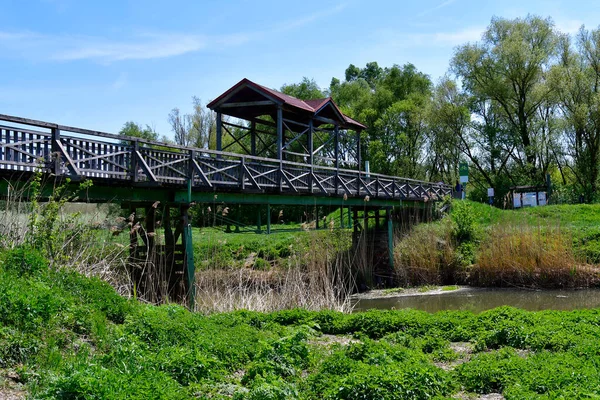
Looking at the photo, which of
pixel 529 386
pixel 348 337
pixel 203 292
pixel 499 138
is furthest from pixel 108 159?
pixel 499 138

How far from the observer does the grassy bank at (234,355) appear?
604 centimetres

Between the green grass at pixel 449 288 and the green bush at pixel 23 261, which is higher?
the green bush at pixel 23 261

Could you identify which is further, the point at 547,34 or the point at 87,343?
the point at 547,34

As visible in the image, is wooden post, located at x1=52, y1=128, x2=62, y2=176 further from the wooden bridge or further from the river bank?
the river bank

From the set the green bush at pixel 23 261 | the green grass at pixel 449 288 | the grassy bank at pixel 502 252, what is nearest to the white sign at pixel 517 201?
the grassy bank at pixel 502 252

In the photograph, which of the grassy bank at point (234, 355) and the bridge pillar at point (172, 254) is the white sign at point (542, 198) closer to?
the bridge pillar at point (172, 254)

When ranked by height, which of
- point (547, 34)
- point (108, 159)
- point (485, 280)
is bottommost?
point (485, 280)

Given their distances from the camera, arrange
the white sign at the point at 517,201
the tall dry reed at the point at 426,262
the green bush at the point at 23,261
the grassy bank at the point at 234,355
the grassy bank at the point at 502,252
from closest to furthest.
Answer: the grassy bank at the point at 234,355
the green bush at the point at 23,261
the grassy bank at the point at 502,252
the tall dry reed at the point at 426,262
the white sign at the point at 517,201

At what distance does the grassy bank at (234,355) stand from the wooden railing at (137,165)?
11.6 ft

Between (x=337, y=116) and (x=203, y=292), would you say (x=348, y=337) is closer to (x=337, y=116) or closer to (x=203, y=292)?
(x=203, y=292)

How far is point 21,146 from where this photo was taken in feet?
38.9

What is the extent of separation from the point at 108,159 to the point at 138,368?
8434mm

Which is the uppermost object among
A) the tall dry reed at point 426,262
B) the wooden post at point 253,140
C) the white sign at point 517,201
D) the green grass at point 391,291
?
the wooden post at point 253,140

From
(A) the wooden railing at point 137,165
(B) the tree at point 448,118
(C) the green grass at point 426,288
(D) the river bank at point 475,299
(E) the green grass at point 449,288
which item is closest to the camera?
(A) the wooden railing at point 137,165
